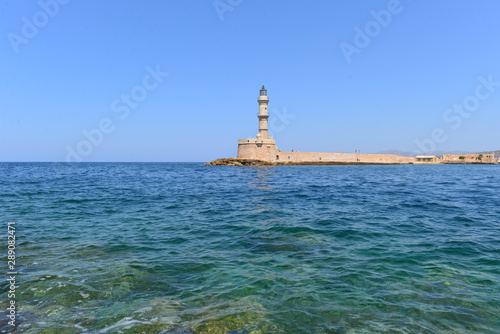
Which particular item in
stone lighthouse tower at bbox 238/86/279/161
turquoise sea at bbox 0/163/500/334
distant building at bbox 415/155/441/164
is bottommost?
turquoise sea at bbox 0/163/500/334

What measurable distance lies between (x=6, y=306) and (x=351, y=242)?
22.8 feet

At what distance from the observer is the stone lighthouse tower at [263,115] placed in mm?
69812

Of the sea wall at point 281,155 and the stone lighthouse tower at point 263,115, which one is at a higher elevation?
the stone lighthouse tower at point 263,115

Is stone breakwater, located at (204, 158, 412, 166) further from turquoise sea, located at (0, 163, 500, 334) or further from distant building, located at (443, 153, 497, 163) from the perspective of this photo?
turquoise sea, located at (0, 163, 500, 334)

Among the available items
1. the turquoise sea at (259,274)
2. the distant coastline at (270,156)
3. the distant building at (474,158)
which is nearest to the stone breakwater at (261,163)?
the distant coastline at (270,156)

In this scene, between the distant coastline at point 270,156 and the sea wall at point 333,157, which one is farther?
the sea wall at point 333,157

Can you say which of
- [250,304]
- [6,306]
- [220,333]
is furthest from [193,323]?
[6,306]

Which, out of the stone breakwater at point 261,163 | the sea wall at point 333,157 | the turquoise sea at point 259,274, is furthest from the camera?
the sea wall at point 333,157

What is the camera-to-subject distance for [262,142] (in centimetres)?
6969

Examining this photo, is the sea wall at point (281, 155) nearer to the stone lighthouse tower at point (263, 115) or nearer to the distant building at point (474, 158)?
the stone lighthouse tower at point (263, 115)

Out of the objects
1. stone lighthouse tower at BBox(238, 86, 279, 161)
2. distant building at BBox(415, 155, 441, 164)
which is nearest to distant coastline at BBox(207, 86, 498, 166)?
stone lighthouse tower at BBox(238, 86, 279, 161)

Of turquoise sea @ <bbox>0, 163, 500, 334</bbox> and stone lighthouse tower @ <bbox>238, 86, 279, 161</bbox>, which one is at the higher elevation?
stone lighthouse tower @ <bbox>238, 86, 279, 161</bbox>

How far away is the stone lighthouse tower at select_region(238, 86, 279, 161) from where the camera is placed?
229 feet

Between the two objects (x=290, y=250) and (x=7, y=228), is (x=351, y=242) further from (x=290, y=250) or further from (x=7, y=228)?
(x=7, y=228)
